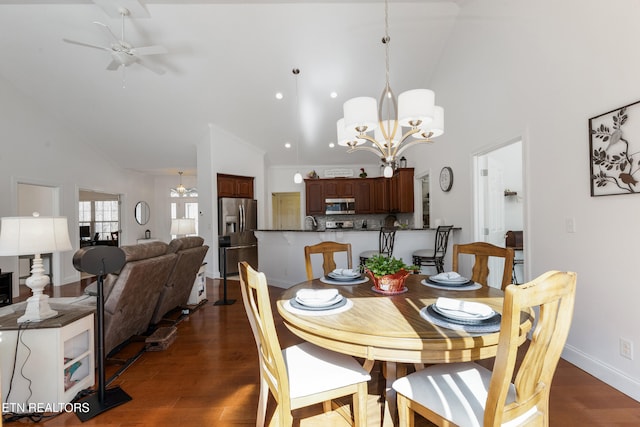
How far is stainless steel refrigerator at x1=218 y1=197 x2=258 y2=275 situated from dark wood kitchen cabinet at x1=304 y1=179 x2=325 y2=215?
55.7 inches

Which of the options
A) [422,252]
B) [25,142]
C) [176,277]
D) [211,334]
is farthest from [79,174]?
[422,252]

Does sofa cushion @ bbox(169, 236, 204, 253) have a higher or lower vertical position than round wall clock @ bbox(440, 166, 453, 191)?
lower

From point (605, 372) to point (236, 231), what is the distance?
571 cm

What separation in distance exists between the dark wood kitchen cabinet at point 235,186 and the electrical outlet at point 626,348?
19.5 feet

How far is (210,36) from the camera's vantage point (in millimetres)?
4297

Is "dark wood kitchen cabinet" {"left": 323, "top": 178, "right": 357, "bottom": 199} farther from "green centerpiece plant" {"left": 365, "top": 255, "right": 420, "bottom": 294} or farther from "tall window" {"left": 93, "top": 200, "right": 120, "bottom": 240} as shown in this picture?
"tall window" {"left": 93, "top": 200, "right": 120, "bottom": 240}

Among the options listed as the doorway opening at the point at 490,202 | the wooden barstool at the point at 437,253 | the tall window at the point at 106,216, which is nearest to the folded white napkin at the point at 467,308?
the doorway opening at the point at 490,202

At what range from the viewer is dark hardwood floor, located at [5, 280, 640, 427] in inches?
70.2

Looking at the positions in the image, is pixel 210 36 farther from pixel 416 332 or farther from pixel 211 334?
pixel 416 332

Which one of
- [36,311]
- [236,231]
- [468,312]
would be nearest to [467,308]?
[468,312]

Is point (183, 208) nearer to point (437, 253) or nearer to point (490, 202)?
point (437, 253)

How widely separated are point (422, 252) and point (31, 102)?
692 centimetres

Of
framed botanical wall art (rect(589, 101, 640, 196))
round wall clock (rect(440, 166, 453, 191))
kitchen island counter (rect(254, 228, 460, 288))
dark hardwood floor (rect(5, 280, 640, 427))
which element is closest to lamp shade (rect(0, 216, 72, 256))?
dark hardwood floor (rect(5, 280, 640, 427))

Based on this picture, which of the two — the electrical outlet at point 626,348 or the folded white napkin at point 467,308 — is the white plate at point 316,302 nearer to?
the folded white napkin at point 467,308
